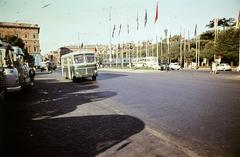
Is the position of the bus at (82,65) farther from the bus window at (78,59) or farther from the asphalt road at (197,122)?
the asphalt road at (197,122)

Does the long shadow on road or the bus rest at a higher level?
the bus

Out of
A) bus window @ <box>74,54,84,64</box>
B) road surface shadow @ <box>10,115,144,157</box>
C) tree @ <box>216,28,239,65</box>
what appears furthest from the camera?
tree @ <box>216,28,239,65</box>

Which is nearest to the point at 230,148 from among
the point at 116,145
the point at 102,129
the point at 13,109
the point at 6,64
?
the point at 116,145

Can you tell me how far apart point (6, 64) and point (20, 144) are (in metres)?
8.88

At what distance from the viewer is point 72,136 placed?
20.3ft

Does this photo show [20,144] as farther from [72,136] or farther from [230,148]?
[230,148]

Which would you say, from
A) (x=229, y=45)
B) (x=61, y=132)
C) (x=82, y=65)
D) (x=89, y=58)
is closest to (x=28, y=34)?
(x=229, y=45)

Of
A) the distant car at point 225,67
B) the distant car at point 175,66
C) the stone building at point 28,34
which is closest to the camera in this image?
the distant car at point 225,67

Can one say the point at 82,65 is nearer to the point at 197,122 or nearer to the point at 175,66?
the point at 197,122

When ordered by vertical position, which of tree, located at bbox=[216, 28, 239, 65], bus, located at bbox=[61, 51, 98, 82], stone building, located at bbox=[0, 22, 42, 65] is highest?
stone building, located at bbox=[0, 22, 42, 65]

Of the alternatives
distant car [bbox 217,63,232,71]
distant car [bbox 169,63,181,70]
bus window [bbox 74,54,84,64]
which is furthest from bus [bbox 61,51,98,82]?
distant car [bbox 169,63,181,70]

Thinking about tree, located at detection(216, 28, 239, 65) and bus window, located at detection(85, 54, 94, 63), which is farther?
tree, located at detection(216, 28, 239, 65)

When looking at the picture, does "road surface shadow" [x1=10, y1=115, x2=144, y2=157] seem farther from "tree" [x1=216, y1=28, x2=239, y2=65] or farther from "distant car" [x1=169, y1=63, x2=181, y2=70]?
"distant car" [x1=169, y1=63, x2=181, y2=70]

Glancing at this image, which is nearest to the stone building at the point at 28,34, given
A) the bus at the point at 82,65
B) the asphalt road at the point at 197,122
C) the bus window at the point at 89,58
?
the bus at the point at 82,65
